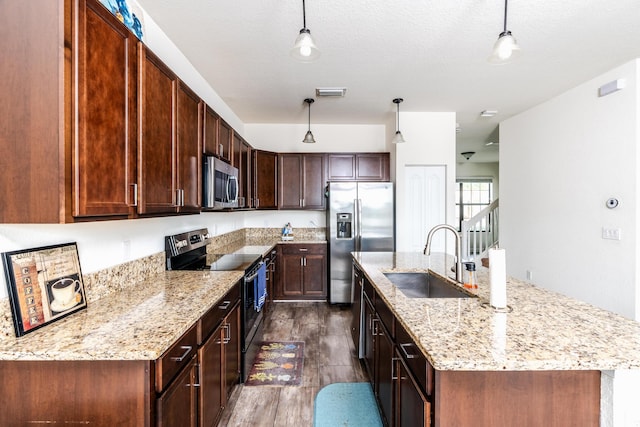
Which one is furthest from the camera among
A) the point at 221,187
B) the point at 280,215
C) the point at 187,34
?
the point at 280,215

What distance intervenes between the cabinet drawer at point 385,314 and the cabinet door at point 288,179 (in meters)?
2.92

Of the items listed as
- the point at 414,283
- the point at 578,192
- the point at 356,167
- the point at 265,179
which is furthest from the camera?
the point at 356,167

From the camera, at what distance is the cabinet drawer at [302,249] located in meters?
4.58

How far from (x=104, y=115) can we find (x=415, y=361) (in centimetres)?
159

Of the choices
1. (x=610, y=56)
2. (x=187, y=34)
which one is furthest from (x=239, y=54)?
(x=610, y=56)

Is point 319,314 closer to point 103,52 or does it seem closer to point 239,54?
point 239,54

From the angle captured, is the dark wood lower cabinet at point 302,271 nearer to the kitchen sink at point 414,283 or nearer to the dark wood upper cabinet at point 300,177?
the dark wood upper cabinet at point 300,177

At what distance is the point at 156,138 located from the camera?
1719 mm

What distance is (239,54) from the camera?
110 inches

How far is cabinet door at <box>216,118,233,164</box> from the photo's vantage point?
112 inches

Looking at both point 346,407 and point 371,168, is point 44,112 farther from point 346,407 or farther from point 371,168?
point 371,168

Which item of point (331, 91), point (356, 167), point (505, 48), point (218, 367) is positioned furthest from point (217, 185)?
point (356, 167)

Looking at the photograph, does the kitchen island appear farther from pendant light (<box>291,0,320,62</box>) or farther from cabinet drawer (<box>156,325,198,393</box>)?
pendant light (<box>291,0,320,62</box>)

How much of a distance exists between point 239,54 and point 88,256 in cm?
202
